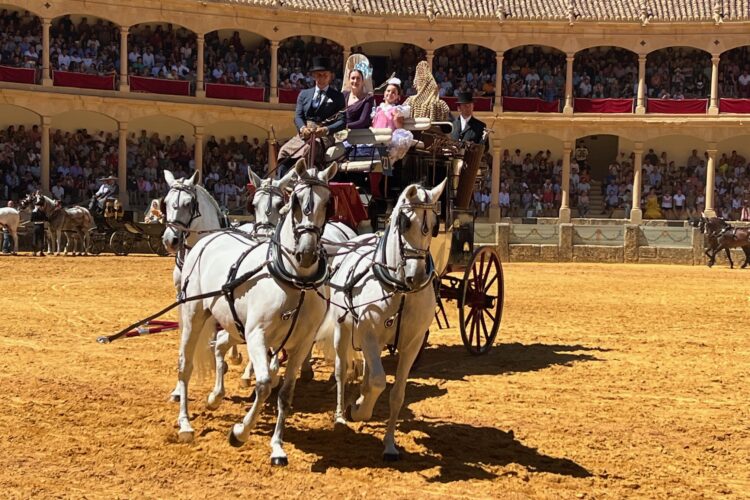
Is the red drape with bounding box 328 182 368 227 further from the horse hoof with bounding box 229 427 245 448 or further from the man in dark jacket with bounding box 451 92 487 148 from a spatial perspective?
the horse hoof with bounding box 229 427 245 448

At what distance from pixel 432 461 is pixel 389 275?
1295 mm

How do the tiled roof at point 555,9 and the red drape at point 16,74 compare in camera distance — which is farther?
the tiled roof at point 555,9

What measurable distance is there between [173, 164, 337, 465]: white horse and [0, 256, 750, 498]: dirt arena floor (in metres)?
0.40

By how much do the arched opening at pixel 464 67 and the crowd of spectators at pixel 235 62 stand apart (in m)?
6.94

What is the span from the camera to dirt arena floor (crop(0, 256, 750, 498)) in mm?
5902

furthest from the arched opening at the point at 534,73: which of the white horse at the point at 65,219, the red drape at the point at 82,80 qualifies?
the white horse at the point at 65,219

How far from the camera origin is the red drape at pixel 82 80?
32219mm

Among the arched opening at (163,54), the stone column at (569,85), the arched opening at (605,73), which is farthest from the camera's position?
the arched opening at (605,73)

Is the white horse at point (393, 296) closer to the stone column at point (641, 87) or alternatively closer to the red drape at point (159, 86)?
the red drape at point (159, 86)

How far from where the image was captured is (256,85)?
36.6 m

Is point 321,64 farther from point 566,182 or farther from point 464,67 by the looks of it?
point 464,67

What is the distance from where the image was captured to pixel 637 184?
36719mm

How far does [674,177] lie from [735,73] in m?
4.78

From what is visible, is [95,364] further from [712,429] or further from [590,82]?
[590,82]
